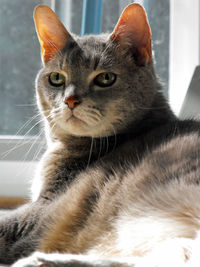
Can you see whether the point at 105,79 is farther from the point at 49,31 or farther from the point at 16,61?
the point at 16,61

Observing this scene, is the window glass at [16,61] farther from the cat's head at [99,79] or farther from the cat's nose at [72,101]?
the cat's nose at [72,101]

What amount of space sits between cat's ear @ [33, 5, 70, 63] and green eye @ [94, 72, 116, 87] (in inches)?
9.8

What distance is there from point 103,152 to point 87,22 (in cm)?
89

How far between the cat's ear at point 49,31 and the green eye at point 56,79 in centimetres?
11

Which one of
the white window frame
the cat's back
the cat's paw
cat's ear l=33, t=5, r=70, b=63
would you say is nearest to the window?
the white window frame

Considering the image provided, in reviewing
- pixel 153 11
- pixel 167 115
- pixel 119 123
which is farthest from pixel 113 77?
pixel 153 11

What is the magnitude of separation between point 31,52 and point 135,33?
1292 millimetres

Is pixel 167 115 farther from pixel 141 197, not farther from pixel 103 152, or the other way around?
pixel 141 197

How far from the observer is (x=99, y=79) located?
141 centimetres

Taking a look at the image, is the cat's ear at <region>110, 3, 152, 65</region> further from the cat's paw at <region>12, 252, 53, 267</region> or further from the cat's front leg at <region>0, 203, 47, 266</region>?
the cat's paw at <region>12, 252, 53, 267</region>

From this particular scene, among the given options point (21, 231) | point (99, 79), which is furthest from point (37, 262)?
point (99, 79)

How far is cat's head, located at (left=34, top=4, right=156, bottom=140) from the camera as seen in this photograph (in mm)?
1344

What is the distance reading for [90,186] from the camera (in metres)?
1.16

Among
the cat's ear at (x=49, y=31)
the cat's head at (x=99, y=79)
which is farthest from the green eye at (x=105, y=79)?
the cat's ear at (x=49, y=31)
